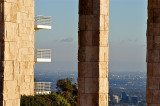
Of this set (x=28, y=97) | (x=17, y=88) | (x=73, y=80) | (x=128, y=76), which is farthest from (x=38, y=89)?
(x=128, y=76)

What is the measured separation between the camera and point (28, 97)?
1330 inches

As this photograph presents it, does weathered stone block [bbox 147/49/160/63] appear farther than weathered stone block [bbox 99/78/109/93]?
Yes

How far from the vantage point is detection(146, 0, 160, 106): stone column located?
29047 mm

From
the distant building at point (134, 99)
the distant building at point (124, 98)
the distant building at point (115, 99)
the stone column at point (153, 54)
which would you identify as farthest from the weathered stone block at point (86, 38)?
the distant building at point (124, 98)

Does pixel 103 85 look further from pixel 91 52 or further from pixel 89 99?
pixel 91 52

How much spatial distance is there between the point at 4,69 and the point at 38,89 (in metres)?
27.6

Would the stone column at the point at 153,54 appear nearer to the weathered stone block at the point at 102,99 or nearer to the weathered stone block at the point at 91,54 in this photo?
the weathered stone block at the point at 102,99

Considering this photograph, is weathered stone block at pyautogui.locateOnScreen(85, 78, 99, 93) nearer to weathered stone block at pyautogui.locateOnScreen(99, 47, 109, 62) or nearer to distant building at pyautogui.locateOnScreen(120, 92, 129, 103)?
weathered stone block at pyautogui.locateOnScreen(99, 47, 109, 62)

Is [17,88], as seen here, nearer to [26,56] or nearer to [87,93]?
[87,93]

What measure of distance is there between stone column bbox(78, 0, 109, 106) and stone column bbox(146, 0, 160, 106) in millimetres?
3608

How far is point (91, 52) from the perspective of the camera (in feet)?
86.6

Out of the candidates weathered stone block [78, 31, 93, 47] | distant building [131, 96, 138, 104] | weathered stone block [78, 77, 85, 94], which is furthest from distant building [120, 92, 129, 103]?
weathered stone block [78, 31, 93, 47]

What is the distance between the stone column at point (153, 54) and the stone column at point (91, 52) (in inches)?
142

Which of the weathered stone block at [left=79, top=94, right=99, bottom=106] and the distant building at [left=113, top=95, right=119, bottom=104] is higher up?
the weathered stone block at [left=79, top=94, right=99, bottom=106]
